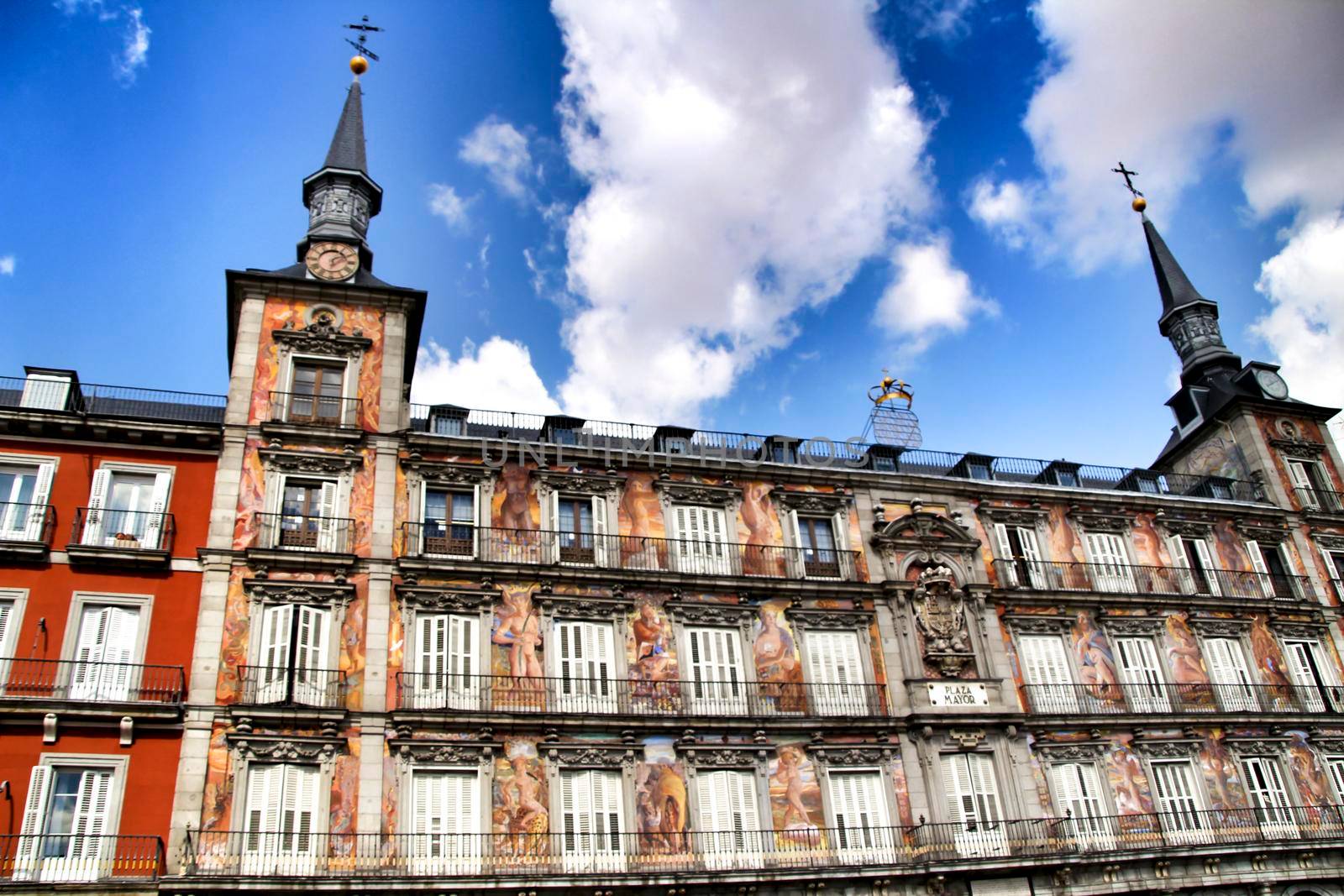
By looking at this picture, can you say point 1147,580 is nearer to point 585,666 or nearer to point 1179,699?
point 1179,699

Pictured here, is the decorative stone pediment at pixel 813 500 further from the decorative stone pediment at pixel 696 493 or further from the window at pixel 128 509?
the window at pixel 128 509

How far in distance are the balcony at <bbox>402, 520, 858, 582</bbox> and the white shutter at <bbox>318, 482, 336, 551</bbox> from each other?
5.91 feet

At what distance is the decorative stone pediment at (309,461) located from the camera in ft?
99.2

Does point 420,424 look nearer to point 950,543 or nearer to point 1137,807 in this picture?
point 950,543

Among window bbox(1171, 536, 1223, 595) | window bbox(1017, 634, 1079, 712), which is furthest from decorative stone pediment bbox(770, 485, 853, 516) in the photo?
window bbox(1171, 536, 1223, 595)

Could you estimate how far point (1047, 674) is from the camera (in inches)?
1375

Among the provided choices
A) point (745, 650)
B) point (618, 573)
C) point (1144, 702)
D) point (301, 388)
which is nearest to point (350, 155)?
point (301, 388)

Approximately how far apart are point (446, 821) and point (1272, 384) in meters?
37.0

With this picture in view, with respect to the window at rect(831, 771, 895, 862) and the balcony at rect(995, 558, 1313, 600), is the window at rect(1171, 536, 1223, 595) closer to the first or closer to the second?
the balcony at rect(995, 558, 1313, 600)

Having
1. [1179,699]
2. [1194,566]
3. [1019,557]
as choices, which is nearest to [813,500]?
[1019,557]

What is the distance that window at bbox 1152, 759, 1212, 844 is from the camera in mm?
33281

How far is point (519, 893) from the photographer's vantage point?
86.3 feet

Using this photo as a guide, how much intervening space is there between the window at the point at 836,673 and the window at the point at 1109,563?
10.1 meters

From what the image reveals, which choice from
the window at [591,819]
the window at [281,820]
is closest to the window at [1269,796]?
the window at [591,819]
